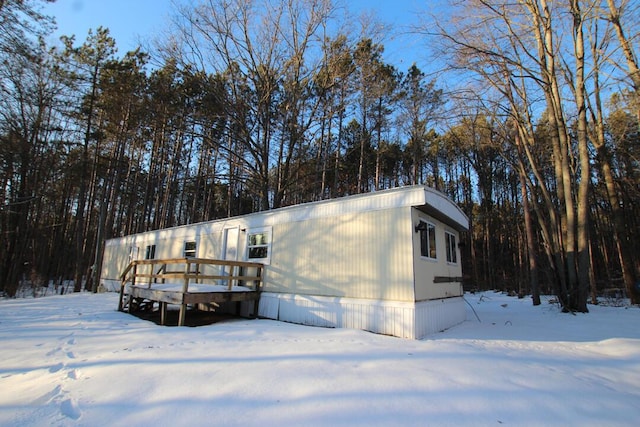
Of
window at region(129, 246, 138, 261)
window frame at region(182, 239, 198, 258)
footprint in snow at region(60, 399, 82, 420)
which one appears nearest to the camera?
footprint in snow at region(60, 399, 82, 420)

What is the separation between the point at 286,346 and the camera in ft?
15.6

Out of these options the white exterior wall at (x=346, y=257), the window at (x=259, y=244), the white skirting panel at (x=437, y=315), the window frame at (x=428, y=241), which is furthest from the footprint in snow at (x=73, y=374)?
the window frame at (x=428, y=241)

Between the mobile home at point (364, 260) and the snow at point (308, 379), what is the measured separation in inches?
30.9

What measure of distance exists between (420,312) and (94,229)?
29.0 m

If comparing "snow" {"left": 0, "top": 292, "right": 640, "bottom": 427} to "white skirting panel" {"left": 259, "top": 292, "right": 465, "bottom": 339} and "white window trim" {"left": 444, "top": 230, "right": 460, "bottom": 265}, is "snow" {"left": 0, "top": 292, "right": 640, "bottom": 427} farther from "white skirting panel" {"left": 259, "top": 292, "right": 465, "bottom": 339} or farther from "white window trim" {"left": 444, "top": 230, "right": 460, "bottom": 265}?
"white window trim" {"left": 444, "top": 230, "right": 460, "bottom": 265}

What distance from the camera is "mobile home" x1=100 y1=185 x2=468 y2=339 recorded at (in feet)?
20.3

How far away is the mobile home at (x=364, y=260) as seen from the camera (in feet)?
20.3

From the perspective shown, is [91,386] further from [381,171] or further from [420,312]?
[381,171]

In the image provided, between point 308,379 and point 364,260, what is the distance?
3616mm

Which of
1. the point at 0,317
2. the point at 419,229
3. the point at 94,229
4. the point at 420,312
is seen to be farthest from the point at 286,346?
the point at 94,229

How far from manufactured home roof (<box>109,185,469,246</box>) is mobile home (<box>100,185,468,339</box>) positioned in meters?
0.02

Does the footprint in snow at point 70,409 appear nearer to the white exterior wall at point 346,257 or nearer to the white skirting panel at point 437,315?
the white exterior wall at point 346,257

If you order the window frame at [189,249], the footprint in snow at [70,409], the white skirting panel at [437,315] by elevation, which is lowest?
the footprint in snow at [70,409]

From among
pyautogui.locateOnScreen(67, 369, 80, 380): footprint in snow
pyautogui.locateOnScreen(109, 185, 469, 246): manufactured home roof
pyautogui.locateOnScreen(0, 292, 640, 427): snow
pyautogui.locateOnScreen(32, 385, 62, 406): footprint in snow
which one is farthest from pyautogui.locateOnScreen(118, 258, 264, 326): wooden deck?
pyautogui.locateOnScreen(32, 385, 62, 406): footprint in snow
